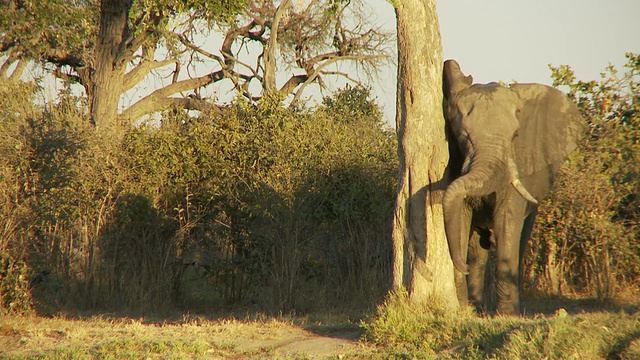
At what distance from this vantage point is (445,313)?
8.37 metres

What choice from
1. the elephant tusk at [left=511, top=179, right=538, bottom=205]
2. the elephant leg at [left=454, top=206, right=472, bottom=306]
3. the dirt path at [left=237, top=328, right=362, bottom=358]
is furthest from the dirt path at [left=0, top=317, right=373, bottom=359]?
the elephant tusk at [left=511, top=179, right=538, bottom=205]

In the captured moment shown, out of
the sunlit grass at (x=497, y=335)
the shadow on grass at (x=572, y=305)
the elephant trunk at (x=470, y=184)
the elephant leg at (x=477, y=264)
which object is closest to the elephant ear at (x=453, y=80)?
the elephant trunk at (x=470, y=184)

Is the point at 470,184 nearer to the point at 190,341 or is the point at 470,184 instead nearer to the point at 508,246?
the point at 508,246

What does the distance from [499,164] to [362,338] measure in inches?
106

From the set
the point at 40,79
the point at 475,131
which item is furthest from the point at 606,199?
the point at 40,79

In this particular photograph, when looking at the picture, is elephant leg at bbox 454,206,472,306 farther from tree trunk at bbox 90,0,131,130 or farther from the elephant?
tree trunk at bbox 90,0,131,130

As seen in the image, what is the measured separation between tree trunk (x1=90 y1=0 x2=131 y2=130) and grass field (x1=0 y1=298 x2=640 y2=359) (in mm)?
11561

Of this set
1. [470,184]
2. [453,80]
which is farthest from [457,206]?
[453,80]

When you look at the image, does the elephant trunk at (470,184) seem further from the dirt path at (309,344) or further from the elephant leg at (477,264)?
the dirt path at (309,344)

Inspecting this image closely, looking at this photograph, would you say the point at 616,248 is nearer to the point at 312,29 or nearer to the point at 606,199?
the point at 606,199

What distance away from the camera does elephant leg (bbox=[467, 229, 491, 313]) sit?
10438 millimetres

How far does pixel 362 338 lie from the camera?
832 cm

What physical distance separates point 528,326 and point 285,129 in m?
6.34

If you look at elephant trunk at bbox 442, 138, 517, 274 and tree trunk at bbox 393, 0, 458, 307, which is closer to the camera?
elephant trunk at bbox 442, 138, 517, 274
